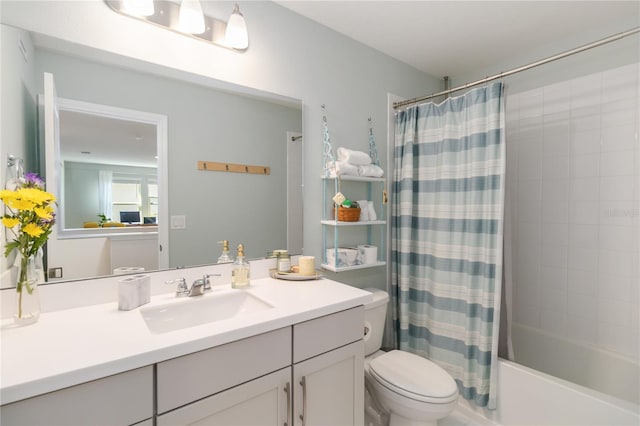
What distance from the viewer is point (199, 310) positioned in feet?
4.11

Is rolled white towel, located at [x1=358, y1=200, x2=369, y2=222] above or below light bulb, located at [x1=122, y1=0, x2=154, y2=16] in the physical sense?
below

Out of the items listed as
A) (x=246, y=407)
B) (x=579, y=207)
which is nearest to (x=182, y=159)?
(x=246, y=407)

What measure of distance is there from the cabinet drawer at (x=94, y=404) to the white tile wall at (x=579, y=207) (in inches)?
98.8

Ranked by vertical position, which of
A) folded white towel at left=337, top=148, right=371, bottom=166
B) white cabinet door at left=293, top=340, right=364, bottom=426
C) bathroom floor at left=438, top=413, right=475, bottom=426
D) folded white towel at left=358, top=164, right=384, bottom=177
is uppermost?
folded white towel at left=337, top=148, right=371, bottom=166

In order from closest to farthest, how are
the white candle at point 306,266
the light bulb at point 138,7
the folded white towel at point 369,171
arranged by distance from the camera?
the light bulb at point 138,7
the white candle at point 306,266
the folded white towel at point 369,171

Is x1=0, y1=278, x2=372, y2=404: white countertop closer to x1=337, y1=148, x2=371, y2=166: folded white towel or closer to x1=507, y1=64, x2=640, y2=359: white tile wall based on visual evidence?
x1=337, y1=148, x2=371, y2=166: folded white towel

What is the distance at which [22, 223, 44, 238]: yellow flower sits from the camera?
3.06ft

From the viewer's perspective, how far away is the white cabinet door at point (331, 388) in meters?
1.11

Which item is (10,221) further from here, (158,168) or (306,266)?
(306,266)

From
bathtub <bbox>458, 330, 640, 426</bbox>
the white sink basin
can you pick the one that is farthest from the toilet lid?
the white sink basin

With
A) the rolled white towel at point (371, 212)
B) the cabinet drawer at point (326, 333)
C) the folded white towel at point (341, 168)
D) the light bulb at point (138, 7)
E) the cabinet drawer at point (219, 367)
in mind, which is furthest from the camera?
the rolled white towel at point (371, 212)

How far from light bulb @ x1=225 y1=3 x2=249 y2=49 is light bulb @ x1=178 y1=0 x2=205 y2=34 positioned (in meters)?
0.13

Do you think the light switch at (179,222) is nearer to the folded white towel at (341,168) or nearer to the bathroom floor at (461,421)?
the folded white towel at (341,168)

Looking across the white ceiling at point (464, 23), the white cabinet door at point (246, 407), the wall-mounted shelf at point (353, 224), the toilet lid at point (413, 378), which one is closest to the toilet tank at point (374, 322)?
the toilet lid at point (413, 378)
